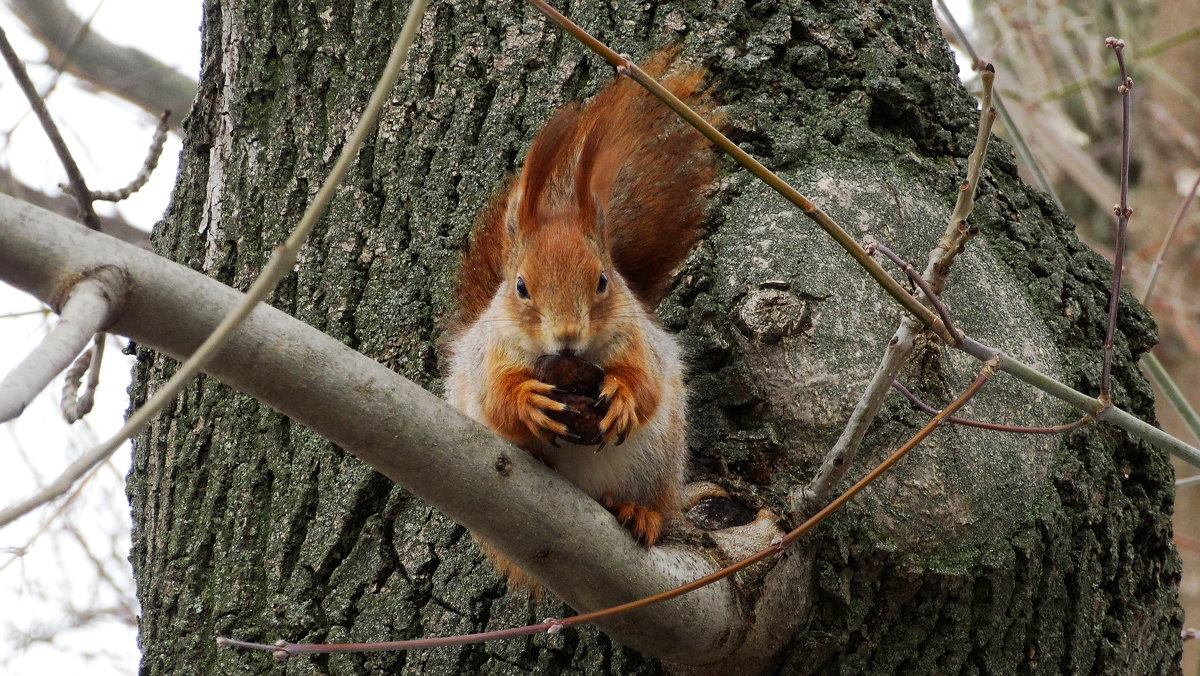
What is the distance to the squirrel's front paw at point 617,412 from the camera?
4.65 feet

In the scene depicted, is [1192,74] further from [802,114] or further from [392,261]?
[392,261]

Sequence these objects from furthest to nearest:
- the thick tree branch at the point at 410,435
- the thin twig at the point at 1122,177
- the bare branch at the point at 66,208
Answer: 1. the bare branch at the point at 66,208
2. the thin twig at the point at 1122,177
3. the thick tree branch at the point at 410,435

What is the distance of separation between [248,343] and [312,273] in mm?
867

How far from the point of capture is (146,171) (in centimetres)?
174

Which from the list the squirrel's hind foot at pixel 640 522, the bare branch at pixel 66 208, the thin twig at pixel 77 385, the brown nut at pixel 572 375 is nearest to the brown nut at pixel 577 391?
the brown nut at pixel 572 375

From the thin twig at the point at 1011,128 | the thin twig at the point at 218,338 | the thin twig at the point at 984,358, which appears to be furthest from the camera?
the thin twig at the point at 1011,128

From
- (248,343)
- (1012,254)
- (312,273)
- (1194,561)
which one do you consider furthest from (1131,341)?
(1194,561)

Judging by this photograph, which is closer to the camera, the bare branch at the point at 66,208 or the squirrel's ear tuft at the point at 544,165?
the squirrel's ear tuft at the point at 544,165

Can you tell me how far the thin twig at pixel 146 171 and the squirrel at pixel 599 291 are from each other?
525 millimetres

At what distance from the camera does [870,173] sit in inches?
70.3

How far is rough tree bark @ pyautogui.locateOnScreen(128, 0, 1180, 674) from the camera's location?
1.55m

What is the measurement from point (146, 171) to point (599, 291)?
0.76 metres

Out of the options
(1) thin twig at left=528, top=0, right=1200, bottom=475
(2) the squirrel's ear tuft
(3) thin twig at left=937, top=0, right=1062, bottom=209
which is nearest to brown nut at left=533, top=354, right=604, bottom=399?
(2) the squirrel's ear tuft

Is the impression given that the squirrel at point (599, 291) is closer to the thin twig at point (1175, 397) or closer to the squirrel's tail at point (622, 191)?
the squirrel's tail at point (622, 191)
